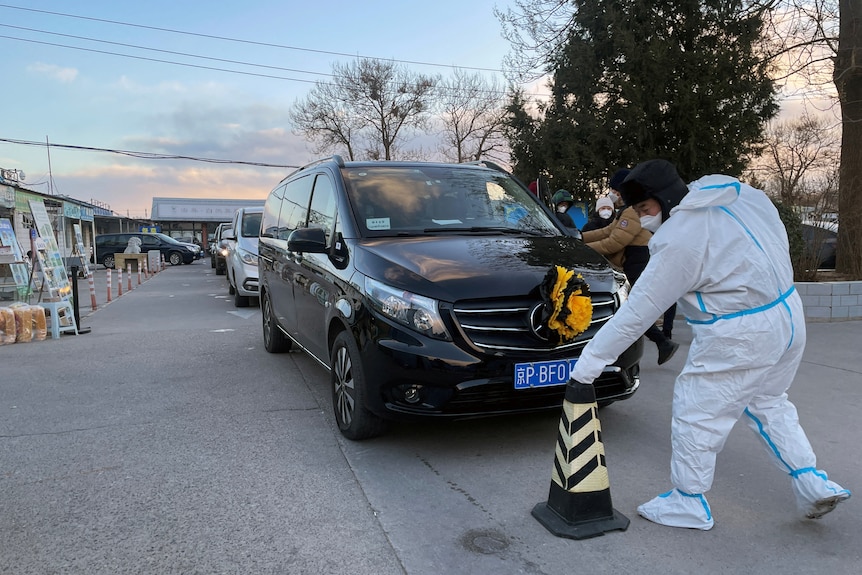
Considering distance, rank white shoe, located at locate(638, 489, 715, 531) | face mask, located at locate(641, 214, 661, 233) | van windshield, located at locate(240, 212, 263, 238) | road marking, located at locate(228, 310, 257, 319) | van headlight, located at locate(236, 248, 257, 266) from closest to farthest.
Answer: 1. white shoe, located at locate(638, 489, 715, 531)
2. face mask, located at locate(641, 214, 661, 233)
3. road marking, located at locate(228, 310, 257, 319)
4. van headlight, located at locate(236, 248, 257, 266)
5. van windshield, located at locate(240, 212, 263, 238)

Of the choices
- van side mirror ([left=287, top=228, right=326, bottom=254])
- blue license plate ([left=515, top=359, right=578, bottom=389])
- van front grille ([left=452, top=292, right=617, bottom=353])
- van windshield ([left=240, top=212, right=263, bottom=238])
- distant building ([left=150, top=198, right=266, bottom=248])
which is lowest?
blue license plate ([left=515, top=359, right=578, bottom=389])

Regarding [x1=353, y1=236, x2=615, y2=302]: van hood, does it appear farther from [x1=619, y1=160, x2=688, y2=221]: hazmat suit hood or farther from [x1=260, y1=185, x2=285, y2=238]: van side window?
[x1=260, y1=185, x2=285, y2=238]: van side window

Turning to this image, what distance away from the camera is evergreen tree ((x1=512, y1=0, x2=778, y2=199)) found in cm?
1316

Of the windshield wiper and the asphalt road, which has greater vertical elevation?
the windshield wiper

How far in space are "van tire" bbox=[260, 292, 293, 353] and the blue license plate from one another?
12.9 feet

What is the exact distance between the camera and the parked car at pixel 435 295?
3383 mm

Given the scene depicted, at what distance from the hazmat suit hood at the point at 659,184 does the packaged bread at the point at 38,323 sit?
27.6 feet

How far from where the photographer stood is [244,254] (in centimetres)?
1134

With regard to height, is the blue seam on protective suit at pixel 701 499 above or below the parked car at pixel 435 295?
below

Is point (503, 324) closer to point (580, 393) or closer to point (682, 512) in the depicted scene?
point (580, 393)

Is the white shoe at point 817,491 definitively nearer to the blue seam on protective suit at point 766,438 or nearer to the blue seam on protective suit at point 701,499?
the blue seam on protective suit at point 766,438

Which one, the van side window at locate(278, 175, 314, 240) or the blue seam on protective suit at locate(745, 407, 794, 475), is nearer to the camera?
the blue seam on protective suit at locate(745, 407, 794, 475)

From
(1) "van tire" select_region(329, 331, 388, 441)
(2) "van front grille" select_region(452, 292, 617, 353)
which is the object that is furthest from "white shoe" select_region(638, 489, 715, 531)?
(1) "van tire" select_region(329, 331, 388, 441)

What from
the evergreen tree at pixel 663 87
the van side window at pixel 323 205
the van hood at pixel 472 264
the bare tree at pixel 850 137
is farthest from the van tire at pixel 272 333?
the evergreen tree at pixel 663 87
